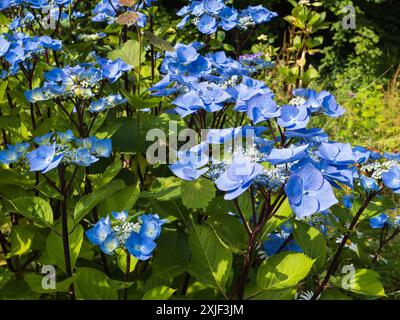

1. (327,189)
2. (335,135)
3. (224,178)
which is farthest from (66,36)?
(335,135)

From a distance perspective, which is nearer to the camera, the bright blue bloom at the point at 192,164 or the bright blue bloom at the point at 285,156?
the bright blue bloom at the point at 285,156

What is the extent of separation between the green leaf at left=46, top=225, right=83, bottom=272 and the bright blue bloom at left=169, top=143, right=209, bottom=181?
39 centimetres

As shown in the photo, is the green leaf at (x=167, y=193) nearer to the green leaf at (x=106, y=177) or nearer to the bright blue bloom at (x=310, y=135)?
the green leaf at (x=106, y=177)

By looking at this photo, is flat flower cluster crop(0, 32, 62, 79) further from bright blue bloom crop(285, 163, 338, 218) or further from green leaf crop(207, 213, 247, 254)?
bright blue bloom crop(285, 163, 338, 218)

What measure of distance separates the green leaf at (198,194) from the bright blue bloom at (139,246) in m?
0.17

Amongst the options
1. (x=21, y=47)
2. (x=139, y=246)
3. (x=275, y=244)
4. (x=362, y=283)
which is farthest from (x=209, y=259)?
(x=21, y=47)

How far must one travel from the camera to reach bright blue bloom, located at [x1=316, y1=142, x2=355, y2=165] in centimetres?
112

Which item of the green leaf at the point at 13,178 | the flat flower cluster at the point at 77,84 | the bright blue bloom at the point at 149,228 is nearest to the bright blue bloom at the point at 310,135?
the bright blue bloom at the point at 149,228

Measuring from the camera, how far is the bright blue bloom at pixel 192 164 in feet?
3.75

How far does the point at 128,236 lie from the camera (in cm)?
115

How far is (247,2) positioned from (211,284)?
19.5 feet

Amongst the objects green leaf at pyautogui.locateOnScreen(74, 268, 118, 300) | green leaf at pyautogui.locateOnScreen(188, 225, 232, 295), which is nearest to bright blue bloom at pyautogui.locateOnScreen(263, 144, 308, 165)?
green leaf at pyautogui.locateOnScreen(188, 225, 232, 295)

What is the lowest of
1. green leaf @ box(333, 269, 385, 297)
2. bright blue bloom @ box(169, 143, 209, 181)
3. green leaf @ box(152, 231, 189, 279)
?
green leaf @ box(333, 269, 385, 297)

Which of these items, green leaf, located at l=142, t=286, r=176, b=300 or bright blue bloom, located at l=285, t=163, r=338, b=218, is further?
green leaf, located at l=142, t=286, r=176, b=300
